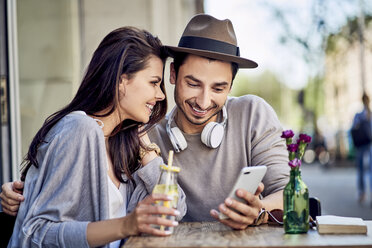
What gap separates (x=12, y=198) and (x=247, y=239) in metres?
1.13

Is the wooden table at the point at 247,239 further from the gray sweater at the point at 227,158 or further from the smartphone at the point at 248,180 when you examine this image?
the gray sweater at the point at 227,158

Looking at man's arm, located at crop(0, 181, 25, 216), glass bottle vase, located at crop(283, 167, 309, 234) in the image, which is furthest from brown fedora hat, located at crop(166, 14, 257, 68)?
man's arm, located at crop(0, 181, 25, 216)

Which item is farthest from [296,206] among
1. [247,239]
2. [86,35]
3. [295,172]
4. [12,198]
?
[86,35]

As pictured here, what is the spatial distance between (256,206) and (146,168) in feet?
2.45

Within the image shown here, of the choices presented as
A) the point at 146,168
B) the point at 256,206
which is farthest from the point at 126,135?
the point at 256,206

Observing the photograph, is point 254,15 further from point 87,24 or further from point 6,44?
point 6,44

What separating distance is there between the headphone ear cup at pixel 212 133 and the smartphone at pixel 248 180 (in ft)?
2.57

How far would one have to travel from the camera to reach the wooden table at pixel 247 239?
226 centimetres

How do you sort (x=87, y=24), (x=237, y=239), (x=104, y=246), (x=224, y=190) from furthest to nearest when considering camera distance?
(x=87, y=24) < (x=224, y=190) < (x=104, y=246) < (x=237, y=239)

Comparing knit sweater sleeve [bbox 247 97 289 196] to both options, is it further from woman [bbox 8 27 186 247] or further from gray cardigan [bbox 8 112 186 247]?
gray cardigan [bbox 8 112 186 247]

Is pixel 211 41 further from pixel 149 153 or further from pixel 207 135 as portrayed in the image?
pixel 149 153


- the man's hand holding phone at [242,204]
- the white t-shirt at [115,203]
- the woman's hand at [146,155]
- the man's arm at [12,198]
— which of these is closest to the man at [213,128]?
the woman's hand at [146,155]

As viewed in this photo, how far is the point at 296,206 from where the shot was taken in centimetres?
258

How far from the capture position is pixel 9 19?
5.66m
